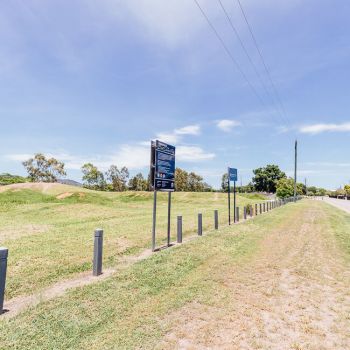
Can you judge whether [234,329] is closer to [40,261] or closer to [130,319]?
[130,319]

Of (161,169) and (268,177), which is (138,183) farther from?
(161,169)

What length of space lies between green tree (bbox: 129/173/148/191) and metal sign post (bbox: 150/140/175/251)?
355ft

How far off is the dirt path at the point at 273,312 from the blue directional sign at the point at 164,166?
437 cm

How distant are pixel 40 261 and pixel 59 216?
47.4 feet

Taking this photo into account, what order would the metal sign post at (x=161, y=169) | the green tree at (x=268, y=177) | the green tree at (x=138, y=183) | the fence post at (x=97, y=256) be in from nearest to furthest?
1. the fence post at (x=97, y=256)
2. the metal sign post at (x=161, y=169)
3. the green tree at (x=138, y=183)
4. the green tree at (x=268, y=177)

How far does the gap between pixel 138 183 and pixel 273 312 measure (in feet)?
381

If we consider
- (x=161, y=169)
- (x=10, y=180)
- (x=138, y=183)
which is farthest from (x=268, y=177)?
(x=161, y=169)

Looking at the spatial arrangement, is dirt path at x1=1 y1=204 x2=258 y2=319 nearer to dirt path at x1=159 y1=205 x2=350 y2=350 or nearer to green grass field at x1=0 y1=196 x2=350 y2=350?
green grass field at x1=0 y1=196 x2=350 y2=350

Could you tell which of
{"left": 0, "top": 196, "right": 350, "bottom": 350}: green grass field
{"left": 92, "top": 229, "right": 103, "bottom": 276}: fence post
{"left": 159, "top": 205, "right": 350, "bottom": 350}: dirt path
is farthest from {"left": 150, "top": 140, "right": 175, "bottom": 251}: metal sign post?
{"left": 159, "top": 205, "right": 350, "bottom": 350}: dirt path

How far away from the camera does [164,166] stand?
11461mm

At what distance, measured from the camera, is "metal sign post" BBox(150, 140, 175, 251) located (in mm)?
10758

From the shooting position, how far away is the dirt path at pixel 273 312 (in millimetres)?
4230

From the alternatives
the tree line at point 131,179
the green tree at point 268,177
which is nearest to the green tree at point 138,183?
the tree line at point 131,179

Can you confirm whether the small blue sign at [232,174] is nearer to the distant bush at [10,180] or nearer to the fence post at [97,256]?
the fence post at [97,256]
